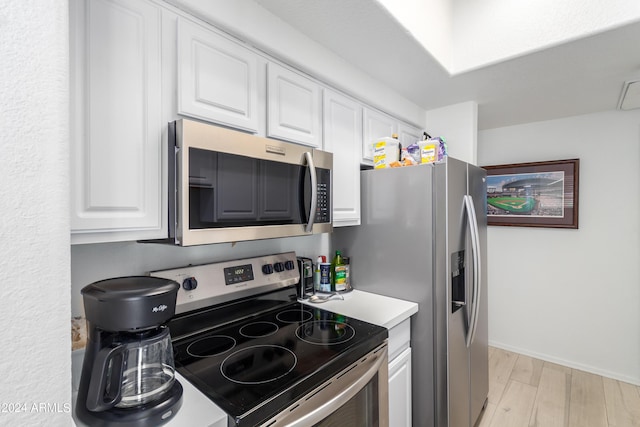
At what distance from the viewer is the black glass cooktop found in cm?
85

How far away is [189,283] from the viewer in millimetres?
1253

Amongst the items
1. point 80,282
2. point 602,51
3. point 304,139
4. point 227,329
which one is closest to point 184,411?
point 227,329

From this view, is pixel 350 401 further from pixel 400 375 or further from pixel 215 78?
pixel 215 78

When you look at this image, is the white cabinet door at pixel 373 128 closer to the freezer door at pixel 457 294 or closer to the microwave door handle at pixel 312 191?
the freezer door at pixel 457 294

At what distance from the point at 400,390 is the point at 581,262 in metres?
2.24

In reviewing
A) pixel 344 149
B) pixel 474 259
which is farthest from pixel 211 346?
pixel 474 259

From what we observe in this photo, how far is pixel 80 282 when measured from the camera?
107cm

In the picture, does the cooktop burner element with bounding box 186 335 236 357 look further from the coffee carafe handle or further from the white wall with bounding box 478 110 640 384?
the white wall with bounding box 478 110 640 384

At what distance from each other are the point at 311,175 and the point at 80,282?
936 millimetres

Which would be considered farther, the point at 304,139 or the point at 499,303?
the point at 499,303

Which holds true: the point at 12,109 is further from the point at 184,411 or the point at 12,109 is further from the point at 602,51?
the point at 602,51

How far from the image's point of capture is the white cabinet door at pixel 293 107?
Result: 1316mm

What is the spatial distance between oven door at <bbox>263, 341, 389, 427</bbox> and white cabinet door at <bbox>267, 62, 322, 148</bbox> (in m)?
1.00

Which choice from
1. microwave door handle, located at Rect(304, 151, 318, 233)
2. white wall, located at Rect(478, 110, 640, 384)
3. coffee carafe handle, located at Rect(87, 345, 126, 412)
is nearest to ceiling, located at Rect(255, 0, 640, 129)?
→ white wall, located at Rect(478, 110, 640, 384)
